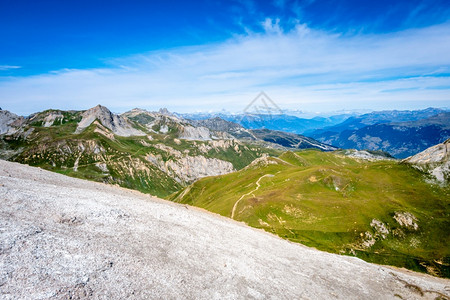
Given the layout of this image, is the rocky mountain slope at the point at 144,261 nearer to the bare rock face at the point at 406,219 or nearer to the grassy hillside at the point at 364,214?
the grassy hillside at the point at 364,214

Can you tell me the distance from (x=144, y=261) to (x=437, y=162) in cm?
15697

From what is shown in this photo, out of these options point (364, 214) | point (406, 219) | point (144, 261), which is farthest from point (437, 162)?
point (144, 261)

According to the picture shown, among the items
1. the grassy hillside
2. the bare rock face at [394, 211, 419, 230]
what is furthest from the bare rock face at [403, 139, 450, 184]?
the bare rock face at [394, 211, 419, 230]

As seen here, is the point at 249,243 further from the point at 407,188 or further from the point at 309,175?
the point at 407,188

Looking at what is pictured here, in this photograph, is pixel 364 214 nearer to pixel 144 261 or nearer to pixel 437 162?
pixel 437 162

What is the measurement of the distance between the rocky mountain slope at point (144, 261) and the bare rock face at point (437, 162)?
106785 mm

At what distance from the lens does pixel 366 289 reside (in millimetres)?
33281

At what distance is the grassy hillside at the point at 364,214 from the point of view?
8081 centimetres

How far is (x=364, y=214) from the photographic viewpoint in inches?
3661

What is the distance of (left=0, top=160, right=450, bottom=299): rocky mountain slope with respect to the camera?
18.4 m

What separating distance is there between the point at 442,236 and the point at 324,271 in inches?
3222

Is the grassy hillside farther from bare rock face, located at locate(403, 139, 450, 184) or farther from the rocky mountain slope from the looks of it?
the rocky mountain slope

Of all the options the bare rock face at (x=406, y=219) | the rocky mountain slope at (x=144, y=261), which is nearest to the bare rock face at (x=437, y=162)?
the bare rock face at (x=406, y=219)

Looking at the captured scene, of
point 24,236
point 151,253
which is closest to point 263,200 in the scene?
point 151,253
